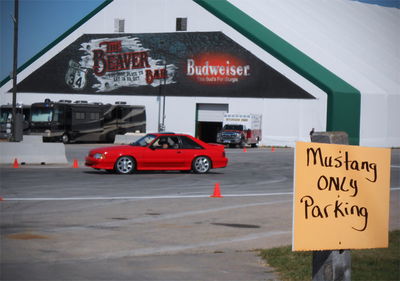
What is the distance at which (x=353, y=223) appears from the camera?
5.08 m

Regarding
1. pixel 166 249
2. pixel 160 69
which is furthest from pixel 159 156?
pixel 160 69

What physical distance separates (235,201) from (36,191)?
5.27m

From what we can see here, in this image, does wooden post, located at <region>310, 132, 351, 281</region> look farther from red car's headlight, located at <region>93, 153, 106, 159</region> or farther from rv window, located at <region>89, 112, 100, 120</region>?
rv window, located at <region>89, 112, 100, 120</region>

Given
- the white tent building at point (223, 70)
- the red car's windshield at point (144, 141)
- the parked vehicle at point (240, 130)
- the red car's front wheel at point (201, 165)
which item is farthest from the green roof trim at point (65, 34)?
the red car's front wheel at point (201, 165)

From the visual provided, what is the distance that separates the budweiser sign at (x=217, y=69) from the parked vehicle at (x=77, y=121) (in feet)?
28.8

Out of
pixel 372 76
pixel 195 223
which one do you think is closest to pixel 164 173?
pixel 195 223

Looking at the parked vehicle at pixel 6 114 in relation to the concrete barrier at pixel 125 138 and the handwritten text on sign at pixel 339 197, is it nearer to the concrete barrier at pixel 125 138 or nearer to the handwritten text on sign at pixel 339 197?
the concrete barrier at pixel 125 138

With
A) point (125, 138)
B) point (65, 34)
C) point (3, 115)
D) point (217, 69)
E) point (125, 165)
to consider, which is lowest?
point (125, 165)

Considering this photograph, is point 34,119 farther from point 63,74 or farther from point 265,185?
point 265,185

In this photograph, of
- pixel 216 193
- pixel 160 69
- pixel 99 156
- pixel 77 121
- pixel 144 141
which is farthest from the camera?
pixel 160 69

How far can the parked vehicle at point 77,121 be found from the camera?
171ft

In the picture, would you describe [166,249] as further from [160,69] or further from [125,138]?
[160,69]

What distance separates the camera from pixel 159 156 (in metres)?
27.0

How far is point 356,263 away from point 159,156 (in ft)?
55.8
